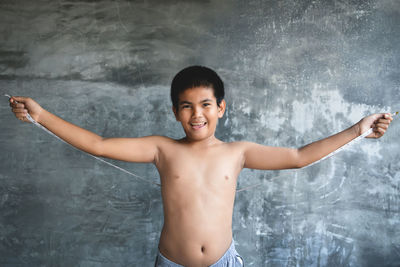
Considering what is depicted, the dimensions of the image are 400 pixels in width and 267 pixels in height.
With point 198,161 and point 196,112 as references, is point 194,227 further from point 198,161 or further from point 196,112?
point 196,112

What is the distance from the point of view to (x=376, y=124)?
1.61m

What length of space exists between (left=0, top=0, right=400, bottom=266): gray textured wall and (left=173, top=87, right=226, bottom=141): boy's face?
3.27 feet

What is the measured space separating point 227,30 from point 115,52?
3.01ft

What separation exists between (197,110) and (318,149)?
62 cm

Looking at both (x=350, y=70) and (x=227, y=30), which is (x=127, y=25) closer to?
(x=227, y=30)

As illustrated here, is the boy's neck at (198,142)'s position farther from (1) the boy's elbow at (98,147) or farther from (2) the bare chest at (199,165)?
(1) the boy's elbow at (98,147)

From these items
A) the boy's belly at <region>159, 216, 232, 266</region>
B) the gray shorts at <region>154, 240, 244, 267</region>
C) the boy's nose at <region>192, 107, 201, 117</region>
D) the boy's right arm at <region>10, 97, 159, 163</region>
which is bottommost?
the gray shorts at <region>154, 240, 244, 267</region>

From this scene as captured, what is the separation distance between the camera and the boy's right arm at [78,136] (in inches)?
59.4

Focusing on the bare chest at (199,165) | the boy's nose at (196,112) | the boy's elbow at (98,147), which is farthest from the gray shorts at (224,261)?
the boy's nose at (196,112)

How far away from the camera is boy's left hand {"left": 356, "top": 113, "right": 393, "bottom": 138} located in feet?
5.21

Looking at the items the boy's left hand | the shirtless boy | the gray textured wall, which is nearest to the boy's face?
the shirtless boy

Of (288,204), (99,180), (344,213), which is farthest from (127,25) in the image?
(344,213)

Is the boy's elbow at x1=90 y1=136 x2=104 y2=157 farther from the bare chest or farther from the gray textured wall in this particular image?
the gray textured wall

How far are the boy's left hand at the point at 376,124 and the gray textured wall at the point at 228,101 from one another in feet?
3.47
